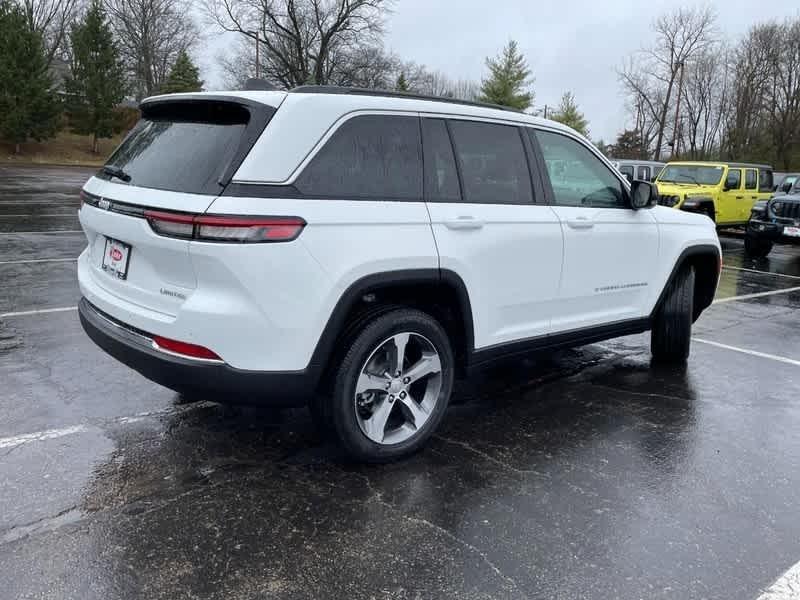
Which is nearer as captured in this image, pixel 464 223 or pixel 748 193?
pixel 464 223

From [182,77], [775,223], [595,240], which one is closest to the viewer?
[595,240]

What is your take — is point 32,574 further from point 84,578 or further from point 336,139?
point 336,139

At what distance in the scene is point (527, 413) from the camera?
14.4 ft

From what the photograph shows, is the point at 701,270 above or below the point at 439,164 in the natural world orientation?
below

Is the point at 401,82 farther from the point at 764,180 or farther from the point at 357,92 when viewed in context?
the point at 357,92

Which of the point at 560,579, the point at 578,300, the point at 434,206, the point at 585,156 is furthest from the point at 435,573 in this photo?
the point at 585,156

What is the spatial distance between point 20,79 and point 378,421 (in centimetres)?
4058

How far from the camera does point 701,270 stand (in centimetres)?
584

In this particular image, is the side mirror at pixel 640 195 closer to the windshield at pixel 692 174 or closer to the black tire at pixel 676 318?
the black tire at pixel 676 318

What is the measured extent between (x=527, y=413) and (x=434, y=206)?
5.45 ft

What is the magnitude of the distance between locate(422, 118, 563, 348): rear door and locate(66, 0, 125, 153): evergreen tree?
43.1 metres

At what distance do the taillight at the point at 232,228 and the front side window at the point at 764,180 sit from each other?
1784 cm

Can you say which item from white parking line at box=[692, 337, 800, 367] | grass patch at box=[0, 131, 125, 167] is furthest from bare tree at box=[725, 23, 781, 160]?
white parking line at box=[692, 337, 800, 367]

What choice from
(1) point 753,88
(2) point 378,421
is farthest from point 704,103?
(2) point 378,421
